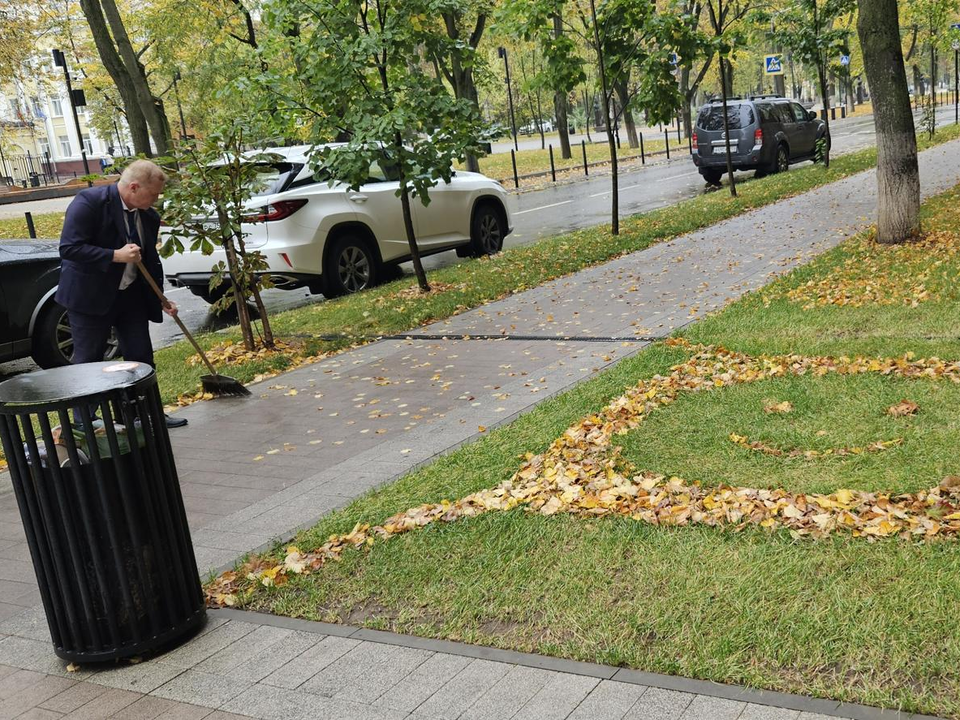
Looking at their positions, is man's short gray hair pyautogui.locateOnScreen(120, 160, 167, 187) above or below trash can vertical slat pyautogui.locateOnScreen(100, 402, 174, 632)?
above

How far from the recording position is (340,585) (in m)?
4.24

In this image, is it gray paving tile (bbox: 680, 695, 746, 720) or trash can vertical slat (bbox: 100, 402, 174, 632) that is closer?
gray paving tile (bbox: 680, 695, 746, 720)

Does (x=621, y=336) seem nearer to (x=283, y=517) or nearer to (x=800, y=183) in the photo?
(x=283, y=517)

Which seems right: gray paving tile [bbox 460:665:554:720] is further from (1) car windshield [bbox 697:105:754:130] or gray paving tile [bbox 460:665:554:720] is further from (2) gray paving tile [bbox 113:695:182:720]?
(1) car windshield [bbox 697:105:754:130]

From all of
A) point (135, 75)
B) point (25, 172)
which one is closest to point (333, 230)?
point (135, 75)

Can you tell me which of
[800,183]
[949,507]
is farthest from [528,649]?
[800,183]

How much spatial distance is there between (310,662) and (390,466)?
2214 mm

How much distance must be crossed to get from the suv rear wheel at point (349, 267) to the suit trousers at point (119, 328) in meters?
5.24

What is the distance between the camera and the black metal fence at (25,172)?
125 ft

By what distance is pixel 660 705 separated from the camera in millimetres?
3088

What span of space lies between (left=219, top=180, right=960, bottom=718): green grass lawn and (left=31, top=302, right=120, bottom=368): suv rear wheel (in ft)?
16.7

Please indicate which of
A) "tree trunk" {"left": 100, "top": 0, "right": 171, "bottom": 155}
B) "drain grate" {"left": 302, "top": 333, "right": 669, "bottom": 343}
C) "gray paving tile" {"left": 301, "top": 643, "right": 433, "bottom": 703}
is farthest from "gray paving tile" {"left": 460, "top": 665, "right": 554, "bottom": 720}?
"tree trunk" {"left": 100, "top": 0, "right": 171, "bottom": 155}

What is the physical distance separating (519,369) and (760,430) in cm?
270

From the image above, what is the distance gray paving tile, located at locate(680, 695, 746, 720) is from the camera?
118 inches
